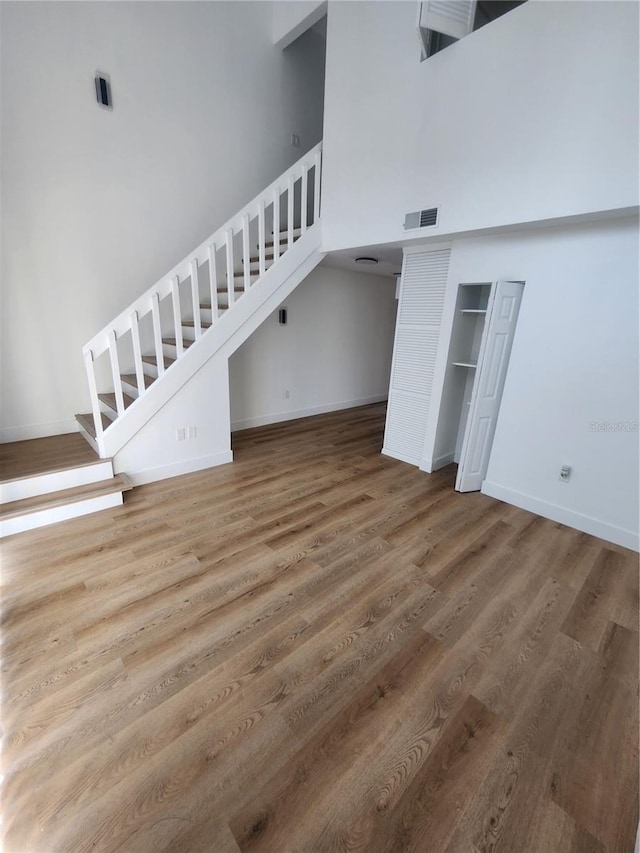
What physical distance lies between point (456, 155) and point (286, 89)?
10.4 ft

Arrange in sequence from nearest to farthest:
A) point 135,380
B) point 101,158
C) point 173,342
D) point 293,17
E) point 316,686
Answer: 1. point 316,686
2. point 101,158
3. point 135,380
4. point 173,342
5. point 293,17

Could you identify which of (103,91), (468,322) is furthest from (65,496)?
(468,322)

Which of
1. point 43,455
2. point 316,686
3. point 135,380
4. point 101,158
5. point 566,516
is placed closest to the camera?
point 316,686

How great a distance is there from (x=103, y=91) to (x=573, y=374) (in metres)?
4.83

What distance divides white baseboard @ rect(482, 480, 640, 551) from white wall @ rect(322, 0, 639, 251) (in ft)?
7.28

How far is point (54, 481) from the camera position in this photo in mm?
2822

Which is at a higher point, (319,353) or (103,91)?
(103,91)

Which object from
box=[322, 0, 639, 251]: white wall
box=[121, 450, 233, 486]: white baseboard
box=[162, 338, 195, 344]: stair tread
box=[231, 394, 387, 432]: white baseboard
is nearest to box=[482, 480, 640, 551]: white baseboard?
box=[322, 0, 639, 251]: white wall

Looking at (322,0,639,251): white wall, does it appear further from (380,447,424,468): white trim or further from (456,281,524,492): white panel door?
(380,447,424,468): white trim

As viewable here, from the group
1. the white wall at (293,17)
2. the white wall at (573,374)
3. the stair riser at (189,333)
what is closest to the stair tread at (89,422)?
the stair riser at (189,333)

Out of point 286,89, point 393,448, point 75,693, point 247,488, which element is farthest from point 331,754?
point 286,89

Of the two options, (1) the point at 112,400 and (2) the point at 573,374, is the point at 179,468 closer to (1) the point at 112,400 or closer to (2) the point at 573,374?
(1) the point at 112,400

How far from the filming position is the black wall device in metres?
3.26

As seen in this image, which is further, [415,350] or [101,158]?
[415,350]
